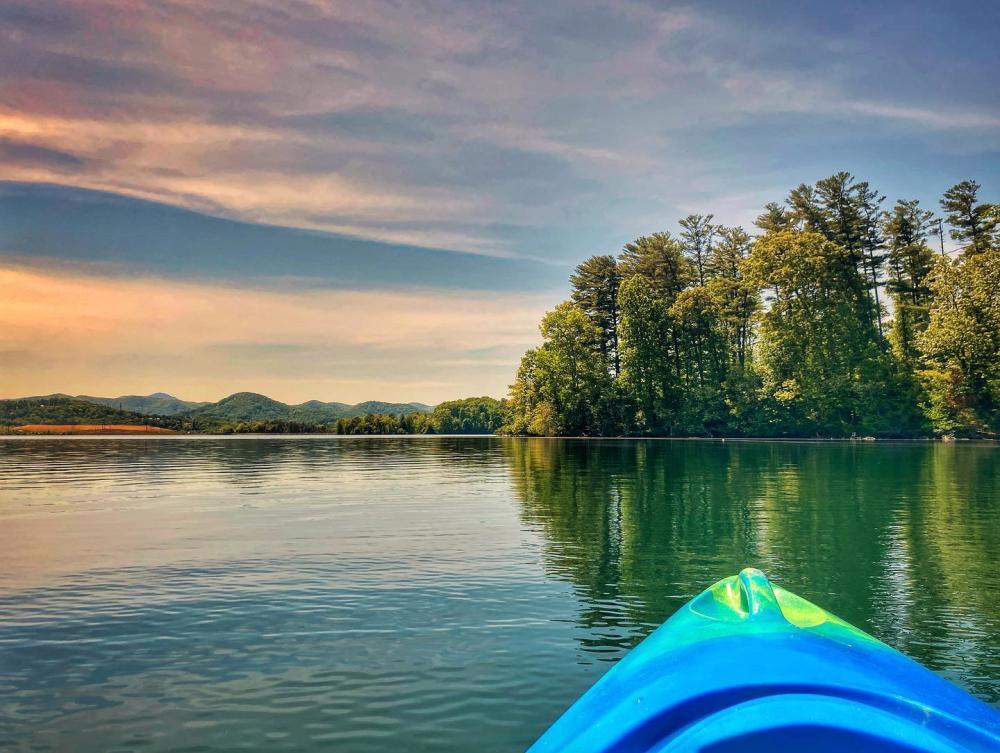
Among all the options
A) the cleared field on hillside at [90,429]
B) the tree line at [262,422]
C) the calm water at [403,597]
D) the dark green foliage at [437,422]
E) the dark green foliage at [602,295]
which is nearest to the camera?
the calm water at [403,597]

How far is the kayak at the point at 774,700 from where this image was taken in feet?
6.72

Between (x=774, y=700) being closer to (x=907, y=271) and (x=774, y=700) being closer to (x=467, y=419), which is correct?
(x=907, y=271)

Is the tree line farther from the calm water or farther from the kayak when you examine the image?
the kayak

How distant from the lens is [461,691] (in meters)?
7.44

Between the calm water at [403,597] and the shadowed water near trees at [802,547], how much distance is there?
72mm

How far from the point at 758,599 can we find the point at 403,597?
369 inches

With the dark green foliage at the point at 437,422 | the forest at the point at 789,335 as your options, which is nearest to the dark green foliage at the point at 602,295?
the forest at the point at 789,335

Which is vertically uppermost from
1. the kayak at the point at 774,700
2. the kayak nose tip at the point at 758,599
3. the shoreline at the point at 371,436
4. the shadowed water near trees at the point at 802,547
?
the kayak nose tip at the point at 758,599

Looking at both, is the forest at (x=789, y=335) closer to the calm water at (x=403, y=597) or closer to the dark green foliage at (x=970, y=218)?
the dark green foliage at (x=970, y=218)

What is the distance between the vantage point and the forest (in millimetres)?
65688

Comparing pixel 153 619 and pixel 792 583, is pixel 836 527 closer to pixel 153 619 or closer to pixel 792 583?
pixel 792 583

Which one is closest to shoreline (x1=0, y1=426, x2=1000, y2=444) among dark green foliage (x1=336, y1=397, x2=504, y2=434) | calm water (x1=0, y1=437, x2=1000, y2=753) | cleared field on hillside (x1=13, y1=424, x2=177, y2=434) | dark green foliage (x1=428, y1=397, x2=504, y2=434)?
cleared field on hillside (x1=13, y1=424, x2=177, y2=434)

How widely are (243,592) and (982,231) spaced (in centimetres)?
7964

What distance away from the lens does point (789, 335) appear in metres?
74.4
